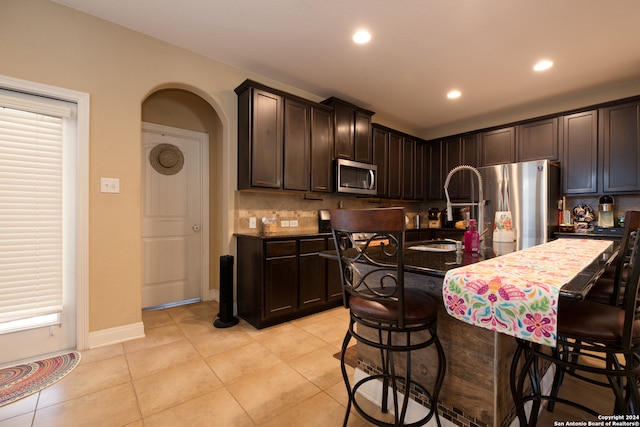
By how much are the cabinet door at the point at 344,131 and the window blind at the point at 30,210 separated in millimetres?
2651

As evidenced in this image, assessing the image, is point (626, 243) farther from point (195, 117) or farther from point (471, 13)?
point (195, 117)

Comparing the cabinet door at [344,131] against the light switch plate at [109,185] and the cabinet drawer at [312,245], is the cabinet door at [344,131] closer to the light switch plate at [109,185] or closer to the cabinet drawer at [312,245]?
the cabinet drawer at [312,245]

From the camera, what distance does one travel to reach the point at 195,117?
3.59 meters

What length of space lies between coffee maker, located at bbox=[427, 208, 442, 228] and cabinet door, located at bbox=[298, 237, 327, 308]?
2.65m

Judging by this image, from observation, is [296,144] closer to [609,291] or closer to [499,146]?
[609,291]

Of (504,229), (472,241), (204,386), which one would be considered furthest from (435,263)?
(204,386)

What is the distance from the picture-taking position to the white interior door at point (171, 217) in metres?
3.29

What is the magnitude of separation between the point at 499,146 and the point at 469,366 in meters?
3.92

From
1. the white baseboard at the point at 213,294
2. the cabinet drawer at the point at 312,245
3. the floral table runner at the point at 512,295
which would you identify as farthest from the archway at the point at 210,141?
the floral table runner at the point at 512,295

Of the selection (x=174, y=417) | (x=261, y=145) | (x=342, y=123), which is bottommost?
(x=174, y=417)

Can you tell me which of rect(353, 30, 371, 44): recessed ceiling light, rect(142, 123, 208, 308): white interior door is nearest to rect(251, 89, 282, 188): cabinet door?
rect(353, 30, 371, 44): recessed ceiling light

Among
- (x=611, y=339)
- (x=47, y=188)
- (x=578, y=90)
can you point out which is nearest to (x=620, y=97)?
(x=578, y=90)

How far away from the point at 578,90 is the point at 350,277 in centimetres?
421

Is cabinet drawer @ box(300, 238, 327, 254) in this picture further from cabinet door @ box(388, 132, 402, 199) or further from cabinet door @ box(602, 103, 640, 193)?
cabinet door @ box(602, 103, 640, 193)
